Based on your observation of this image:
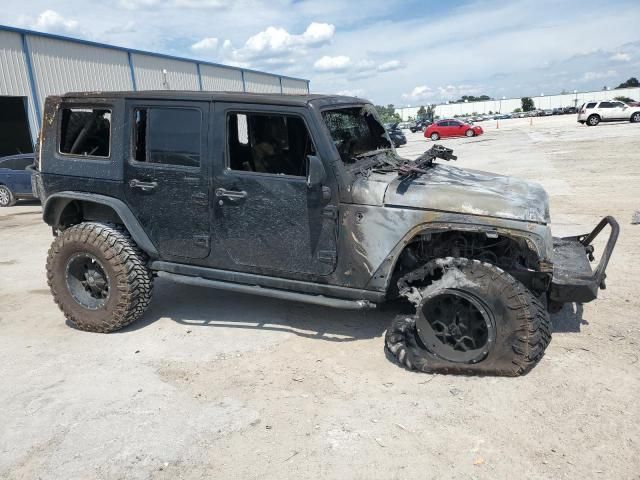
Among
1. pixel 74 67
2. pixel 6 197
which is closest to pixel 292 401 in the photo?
pixel 6 197

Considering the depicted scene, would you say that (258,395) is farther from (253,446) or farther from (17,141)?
(17,141)

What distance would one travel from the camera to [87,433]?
3131 millimetres

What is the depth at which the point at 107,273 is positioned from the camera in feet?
14.4

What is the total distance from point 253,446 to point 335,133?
2.36m

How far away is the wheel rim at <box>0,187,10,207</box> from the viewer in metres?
13.1

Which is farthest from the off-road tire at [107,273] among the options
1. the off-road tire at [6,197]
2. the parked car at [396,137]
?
the off-road tire at [6,197]

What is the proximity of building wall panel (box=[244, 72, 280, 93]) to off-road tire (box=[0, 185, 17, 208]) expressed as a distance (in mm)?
19178

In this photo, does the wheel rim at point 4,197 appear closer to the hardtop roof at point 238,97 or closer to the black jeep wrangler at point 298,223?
the black jeep wrangler at point 298,223

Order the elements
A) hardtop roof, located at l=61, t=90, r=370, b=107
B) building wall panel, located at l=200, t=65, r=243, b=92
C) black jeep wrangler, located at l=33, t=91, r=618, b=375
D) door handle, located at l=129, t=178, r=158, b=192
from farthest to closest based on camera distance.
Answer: building wall panel, located at l=200, t=65, r=243, b=92, door handle, located at l=129, t=178, r=158, b=192, hardtop roof, located at l=61, t=90, r=370, b=107, black jeep wrangler, located at l=33, t=91, r=618, b=375

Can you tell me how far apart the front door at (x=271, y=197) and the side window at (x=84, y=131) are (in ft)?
4.19

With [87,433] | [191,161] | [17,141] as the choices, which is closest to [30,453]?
[87,433]

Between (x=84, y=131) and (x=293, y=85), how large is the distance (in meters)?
34.9

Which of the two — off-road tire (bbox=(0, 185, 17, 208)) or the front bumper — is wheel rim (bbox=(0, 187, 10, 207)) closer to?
off-road tire (bbox=(0, 185, 17, 208))

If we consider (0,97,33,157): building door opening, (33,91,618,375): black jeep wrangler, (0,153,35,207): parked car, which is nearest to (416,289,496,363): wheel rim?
(33,91,618,375): black jeep wrangler
